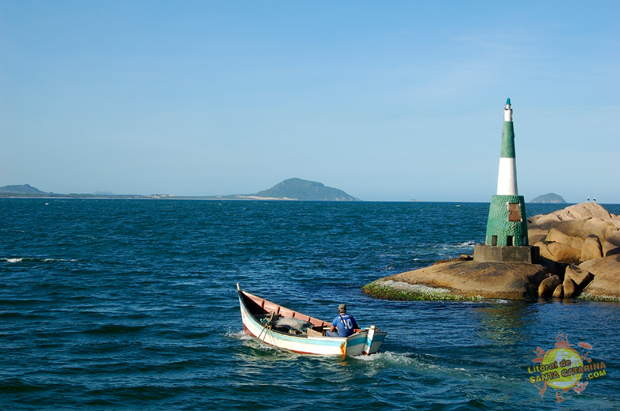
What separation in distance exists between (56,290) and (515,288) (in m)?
22.3

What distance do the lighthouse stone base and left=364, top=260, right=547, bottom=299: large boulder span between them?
396mm

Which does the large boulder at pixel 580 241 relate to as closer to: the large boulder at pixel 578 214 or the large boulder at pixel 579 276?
the large boulder at pixel 579 276

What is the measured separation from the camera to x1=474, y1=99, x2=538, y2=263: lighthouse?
2556 cm

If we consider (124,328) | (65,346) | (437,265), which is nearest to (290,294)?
(437,265)

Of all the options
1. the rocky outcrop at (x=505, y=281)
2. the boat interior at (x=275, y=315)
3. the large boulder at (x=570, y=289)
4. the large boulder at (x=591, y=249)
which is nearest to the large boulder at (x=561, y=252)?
the large boulder at (x=591, y=249)

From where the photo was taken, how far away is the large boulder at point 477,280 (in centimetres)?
2367

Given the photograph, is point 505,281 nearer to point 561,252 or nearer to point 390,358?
point 561,252

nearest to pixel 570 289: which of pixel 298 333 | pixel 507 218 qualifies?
pixel 507 218

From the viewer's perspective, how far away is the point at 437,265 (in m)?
26.8

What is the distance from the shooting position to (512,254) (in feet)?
83.6

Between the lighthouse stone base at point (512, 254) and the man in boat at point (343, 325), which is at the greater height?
the lighthouse stone base at point (512, 254)

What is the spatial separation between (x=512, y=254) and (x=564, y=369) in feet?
36.1

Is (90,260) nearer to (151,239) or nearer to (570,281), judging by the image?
(151,239)

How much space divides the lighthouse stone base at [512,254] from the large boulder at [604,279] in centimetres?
237
